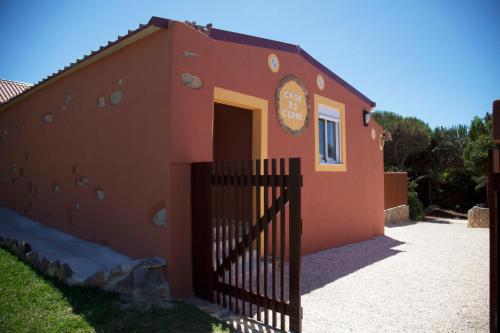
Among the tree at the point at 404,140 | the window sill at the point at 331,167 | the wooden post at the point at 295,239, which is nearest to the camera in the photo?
the wooden post at the point at 295,239

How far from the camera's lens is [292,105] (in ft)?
24.0

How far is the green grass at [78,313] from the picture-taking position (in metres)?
3.13

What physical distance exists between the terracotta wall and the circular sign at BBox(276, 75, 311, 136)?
309cm

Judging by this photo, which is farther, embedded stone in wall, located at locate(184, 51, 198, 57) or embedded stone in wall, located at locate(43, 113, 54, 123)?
embedded stone in wall, located at locate(43, 113, 54, 123)

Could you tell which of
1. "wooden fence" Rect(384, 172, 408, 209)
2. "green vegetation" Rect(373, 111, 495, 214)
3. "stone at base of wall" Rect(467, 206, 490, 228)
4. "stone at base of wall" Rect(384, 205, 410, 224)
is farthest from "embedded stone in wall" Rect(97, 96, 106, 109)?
"green vegetation" Rect(373, 111, 495, 214)

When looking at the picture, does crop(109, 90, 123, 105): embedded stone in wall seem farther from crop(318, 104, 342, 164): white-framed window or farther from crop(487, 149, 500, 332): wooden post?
crop(318, 104, 342, 164): white-framed window

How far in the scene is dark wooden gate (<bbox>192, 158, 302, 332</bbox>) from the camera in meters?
3.38

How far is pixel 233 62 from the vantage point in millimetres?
6098

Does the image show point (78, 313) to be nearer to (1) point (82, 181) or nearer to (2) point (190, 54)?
(1) point (82, 181)

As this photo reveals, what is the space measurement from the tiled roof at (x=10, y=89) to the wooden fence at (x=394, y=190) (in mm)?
14725

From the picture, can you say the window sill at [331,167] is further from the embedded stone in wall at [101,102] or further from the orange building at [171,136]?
the embedded stone in wall at [101,102]

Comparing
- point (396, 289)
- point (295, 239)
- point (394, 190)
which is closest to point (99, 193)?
point (295, 239)

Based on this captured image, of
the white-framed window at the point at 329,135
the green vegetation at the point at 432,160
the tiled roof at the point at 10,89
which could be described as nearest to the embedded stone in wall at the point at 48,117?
the white-framed window at the point at 329,135

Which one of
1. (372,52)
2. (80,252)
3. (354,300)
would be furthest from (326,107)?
(80,252)
